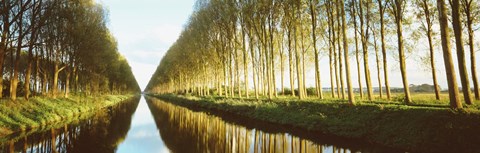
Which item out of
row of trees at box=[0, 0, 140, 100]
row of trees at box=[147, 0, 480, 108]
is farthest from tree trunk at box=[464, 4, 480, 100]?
row of trees at box=[0, 0, 140, 100]

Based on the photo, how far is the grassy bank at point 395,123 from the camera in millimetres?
11172

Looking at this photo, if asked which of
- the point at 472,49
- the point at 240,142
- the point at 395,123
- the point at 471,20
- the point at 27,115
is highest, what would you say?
the point at 471,20

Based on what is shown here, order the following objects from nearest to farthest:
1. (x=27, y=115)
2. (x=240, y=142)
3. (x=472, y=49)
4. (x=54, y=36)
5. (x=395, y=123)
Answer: (x=395, y=123) < (x=240, y=142) < (x=27, y=115) < (x=472, y=49) < (x=54, y=36)

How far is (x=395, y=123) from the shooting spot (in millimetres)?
14047

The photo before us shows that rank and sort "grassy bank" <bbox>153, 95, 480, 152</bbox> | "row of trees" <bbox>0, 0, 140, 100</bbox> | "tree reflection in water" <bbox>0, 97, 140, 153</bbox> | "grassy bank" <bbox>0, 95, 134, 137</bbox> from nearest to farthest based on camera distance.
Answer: "grassy bank" <bbox>153, 95, 480, 152</bbox>, "tree reflection in water" <bbox>0, 97, 140, 153</bbox>, "grassy bank" <bbox>0, 95, 134, 137</bbox>, "row of trees" <bbox>0, 0, 140, 100</bbox>

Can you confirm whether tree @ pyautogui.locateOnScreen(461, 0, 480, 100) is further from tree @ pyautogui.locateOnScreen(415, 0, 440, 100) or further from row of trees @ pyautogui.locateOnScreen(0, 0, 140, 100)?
row of trees @ pyautogui.locateOnScreen(0, 0, 140, 100)

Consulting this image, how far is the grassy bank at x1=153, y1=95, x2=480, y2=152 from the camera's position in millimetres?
11172

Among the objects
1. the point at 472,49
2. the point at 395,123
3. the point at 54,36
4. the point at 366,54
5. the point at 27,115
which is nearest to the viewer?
the point at 395,123

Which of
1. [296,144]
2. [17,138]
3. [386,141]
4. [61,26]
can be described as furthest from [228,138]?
[61,26]

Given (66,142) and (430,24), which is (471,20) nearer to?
(430,24)

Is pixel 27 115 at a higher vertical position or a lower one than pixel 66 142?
higher

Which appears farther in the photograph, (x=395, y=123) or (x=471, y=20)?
(x=471, y=20)

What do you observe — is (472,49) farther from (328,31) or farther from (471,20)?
(328,31)

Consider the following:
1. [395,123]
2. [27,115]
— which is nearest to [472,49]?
[395,123]
